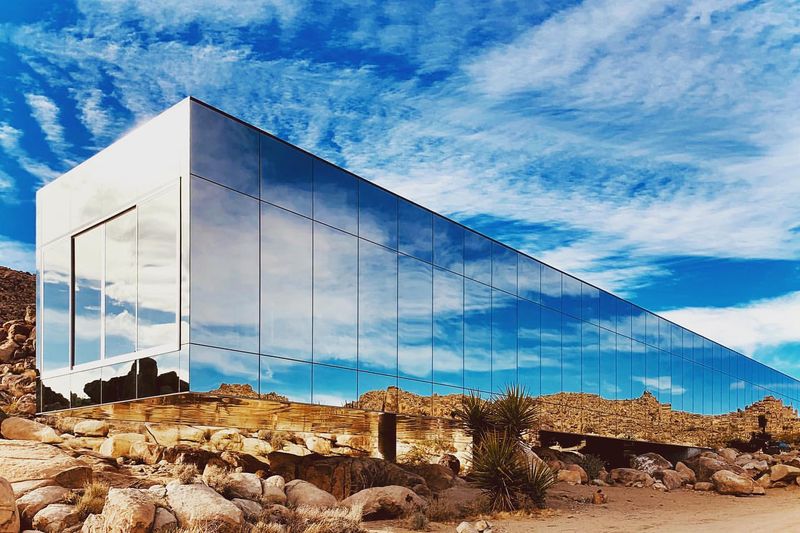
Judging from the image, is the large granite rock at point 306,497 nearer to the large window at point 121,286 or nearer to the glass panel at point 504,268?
the large window at point 121,286

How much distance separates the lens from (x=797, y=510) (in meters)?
24.9

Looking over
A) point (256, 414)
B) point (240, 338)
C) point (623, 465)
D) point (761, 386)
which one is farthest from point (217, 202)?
point (761, 386)

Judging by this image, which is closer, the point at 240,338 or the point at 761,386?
the point at 240,338

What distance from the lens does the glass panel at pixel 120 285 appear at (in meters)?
19.3

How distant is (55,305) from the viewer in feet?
76.1

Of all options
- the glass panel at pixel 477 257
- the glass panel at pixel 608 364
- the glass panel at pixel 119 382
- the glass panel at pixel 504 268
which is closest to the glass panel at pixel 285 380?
the glass panel at pixel 119 382

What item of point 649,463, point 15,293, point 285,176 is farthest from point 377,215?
point 15,293

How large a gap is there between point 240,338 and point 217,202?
300 centimetres

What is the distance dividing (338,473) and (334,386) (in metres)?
3.27

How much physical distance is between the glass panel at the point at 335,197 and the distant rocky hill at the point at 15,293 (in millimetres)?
32407

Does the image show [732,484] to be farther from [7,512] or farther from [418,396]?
[7,512]

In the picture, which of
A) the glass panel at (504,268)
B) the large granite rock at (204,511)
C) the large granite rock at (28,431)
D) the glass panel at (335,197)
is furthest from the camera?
the glass panel at (504,268)

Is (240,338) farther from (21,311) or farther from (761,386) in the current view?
(761,386)

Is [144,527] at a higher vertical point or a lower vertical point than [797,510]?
higher
